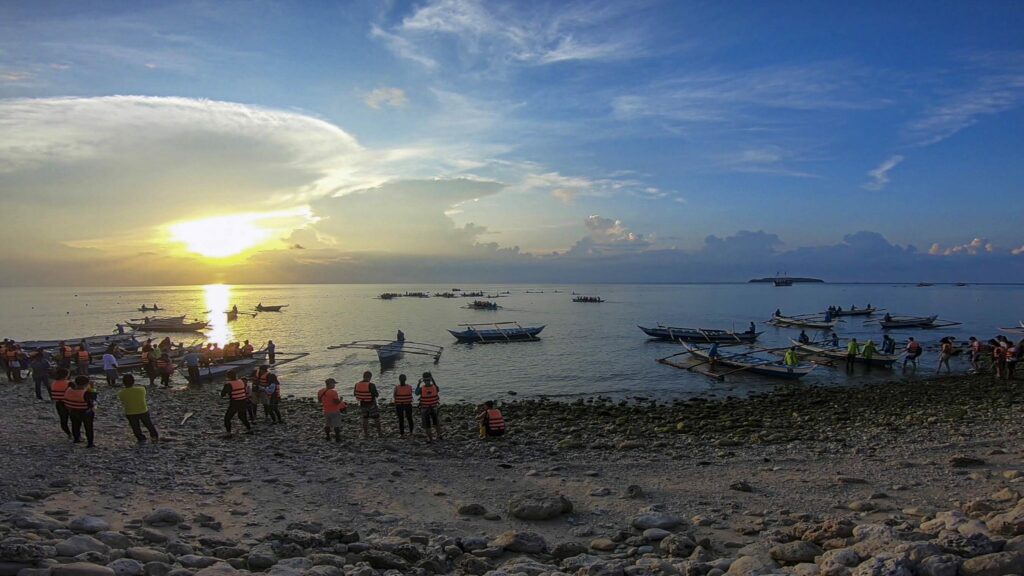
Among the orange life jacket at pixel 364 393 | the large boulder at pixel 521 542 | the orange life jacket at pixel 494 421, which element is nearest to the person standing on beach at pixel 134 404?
the orange life jacket at pixel 364 393

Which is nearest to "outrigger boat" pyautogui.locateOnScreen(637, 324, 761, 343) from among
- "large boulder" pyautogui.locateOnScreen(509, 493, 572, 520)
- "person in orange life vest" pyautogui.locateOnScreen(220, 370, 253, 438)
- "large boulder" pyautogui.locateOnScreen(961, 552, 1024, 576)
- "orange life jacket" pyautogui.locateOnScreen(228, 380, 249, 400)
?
"person in orange life vest" pyautogui.locateOnScreen(220, 370, 253, 438)

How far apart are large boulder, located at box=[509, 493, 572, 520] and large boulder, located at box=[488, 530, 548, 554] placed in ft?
3.88

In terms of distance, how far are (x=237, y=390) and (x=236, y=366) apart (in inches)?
816

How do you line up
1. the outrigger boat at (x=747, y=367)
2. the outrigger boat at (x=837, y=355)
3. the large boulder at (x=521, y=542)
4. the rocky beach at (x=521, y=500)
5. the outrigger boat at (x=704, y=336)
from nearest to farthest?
the rocky beach at (x=521, y=500) → the large boulder at (x=521, y=542) → the outrigger boat at (x=747, y=367) → the outrigger boat at (x=837, y=355) → the outrigger boat at (x=704, y=336)

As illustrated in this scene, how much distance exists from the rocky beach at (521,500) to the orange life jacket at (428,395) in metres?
1.16

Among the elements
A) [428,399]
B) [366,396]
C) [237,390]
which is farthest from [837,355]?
[237,390]

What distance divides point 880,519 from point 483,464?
808 centimetres

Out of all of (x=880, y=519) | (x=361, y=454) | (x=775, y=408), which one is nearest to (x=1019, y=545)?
(x=880, y=519)

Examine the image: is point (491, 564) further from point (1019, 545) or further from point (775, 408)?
point (775, 408)

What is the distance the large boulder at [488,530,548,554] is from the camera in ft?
26.3

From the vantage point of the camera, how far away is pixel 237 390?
618 inches

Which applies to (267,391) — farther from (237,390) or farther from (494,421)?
(494,421)

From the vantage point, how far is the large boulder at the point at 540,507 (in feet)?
31.3

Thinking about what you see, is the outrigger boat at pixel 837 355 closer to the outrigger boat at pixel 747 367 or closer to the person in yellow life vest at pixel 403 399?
the outrigger boat at pixel 747 367
